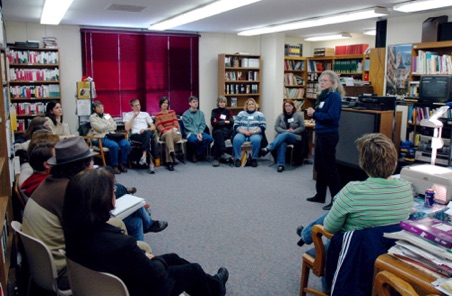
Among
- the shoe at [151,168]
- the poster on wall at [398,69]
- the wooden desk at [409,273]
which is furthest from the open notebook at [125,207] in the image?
the poster on wall at [398,69]

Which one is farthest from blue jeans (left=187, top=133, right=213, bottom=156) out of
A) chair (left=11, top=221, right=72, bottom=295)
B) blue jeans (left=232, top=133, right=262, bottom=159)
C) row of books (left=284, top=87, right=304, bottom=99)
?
chair (left=11, top=221, right=72, bottom=295)

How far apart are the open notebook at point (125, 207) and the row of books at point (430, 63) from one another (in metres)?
4.95

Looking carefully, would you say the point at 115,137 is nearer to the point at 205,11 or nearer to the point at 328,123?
the point at 205,11

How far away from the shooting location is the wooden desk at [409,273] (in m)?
1.63

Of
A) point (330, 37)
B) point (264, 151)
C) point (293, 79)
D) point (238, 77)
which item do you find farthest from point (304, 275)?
point (330, 37)

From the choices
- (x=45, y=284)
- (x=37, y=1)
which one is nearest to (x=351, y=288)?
(x=45, y=284)

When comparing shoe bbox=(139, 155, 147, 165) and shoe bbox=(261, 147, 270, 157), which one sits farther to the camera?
shoe bbox=(261, 147, 270, 157)

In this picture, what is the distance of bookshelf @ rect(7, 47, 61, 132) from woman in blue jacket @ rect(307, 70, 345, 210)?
186 inches

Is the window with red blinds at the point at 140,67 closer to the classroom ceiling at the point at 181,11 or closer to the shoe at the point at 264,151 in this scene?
the classroom ceiling at the point at 181,11

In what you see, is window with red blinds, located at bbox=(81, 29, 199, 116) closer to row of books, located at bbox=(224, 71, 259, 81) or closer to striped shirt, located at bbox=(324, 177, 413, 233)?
row of books, located at bbox=(224, 71, 259, 81)

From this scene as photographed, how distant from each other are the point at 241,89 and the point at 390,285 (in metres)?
7.35

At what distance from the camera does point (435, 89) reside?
5613 millimetres

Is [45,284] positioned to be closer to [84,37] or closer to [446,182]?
[446,182]

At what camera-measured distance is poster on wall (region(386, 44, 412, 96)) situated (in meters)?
6.52
